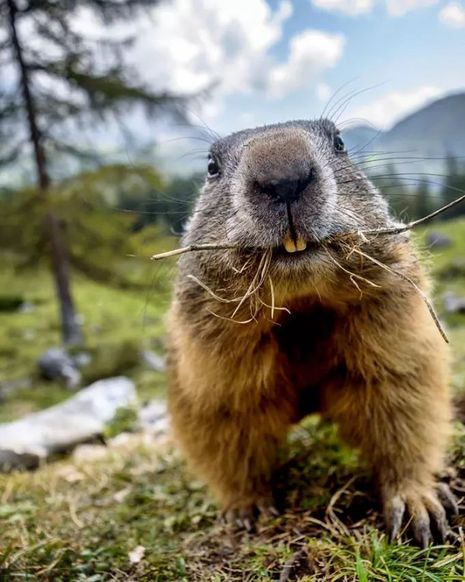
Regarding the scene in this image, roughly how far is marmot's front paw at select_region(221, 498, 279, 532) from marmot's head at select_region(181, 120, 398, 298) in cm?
169

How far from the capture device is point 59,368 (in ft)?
43.2

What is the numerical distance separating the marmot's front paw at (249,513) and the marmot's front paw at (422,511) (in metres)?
0.72

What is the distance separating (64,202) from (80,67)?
3.41 meters

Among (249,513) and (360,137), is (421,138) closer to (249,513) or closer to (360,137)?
(360,137)

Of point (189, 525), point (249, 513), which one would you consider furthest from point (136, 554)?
point (249, 513)

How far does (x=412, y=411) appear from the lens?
10.4ft

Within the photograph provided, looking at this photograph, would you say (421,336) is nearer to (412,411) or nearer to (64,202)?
(412,411)

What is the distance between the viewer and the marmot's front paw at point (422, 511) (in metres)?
2.83

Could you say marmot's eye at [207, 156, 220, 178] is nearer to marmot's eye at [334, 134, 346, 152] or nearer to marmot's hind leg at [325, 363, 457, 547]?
marmot's eye at [334, 134, 346, 152]

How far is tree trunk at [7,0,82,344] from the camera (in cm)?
1353

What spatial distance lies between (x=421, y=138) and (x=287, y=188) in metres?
2.25

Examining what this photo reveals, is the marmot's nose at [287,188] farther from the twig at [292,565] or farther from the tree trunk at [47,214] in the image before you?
the tree trunk at [47,214]

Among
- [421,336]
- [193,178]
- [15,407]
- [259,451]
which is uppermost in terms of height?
[193,178]

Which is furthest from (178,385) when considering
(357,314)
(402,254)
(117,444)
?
(117,444)
